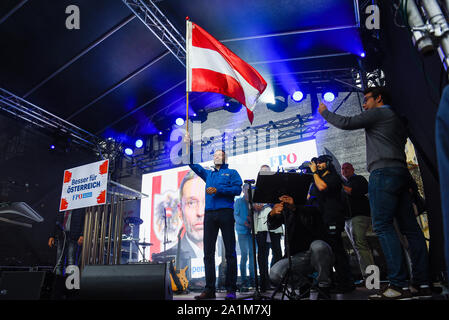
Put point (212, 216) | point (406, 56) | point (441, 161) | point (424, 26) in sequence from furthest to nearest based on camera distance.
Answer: point (212, 216), point (406, 56), point (424, 26), point (441, 161)

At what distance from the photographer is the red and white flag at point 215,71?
350 cm

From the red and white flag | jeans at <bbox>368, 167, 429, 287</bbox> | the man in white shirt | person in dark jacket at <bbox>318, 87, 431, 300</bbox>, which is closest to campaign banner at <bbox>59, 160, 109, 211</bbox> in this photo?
the red and white flag

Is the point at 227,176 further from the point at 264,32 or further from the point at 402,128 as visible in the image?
the point at 264,32

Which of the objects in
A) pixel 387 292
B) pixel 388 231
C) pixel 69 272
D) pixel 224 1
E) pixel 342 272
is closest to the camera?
pixel 387 292

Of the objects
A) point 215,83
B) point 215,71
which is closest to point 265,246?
point 215,83

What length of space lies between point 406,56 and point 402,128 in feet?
3.07

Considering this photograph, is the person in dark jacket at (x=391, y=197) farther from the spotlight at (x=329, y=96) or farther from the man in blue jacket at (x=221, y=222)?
the spotlight at (x=329, y=96)

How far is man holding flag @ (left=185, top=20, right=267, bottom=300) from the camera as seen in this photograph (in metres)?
3.43

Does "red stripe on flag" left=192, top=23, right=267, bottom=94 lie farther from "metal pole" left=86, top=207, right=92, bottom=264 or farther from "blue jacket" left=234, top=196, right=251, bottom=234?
"metal pole" left=86, top=207, right=92, bottom=264

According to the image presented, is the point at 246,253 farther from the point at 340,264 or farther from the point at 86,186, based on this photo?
the point at 86,186

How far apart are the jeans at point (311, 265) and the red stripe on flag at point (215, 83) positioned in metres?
1.99

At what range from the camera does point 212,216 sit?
3.58m

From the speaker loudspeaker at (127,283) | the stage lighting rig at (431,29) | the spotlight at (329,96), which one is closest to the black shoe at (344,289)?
the speaker loudspeaker at (127,283)

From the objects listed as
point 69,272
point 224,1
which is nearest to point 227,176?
point 69,272
